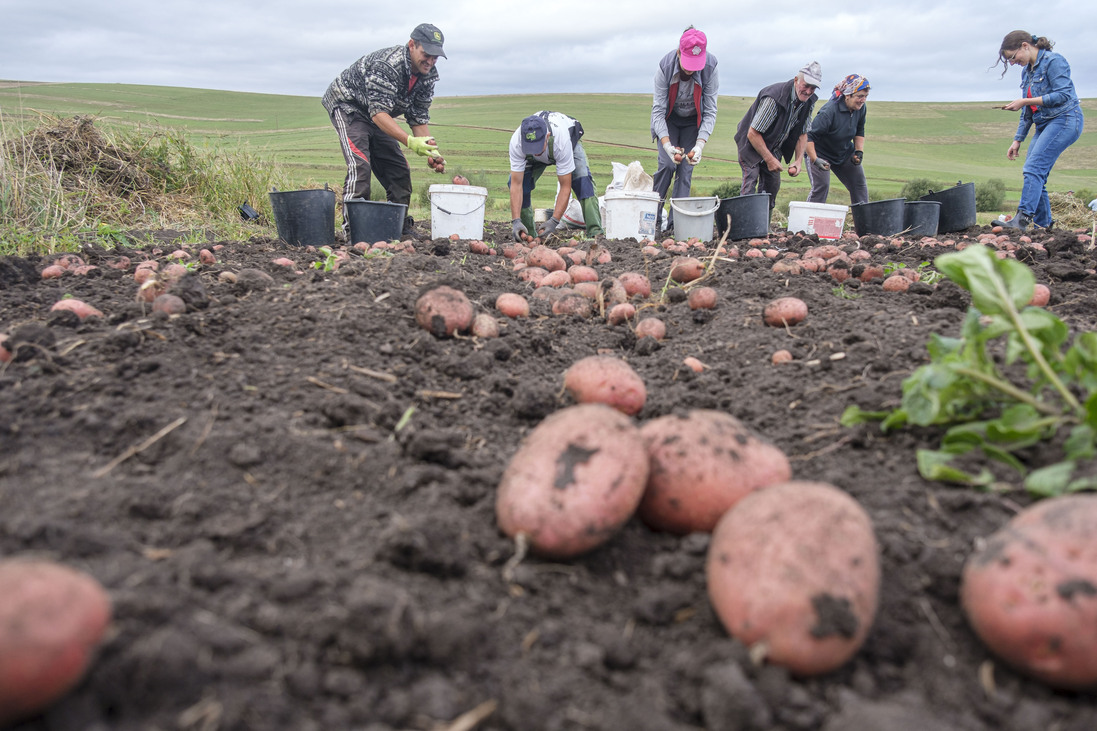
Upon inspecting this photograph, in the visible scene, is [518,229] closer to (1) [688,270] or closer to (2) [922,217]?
(1) [688,270]

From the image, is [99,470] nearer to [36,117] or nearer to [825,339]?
[825,339]

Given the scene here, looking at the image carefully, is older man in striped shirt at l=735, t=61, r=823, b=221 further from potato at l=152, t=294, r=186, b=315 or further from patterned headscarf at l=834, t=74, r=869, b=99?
potato at l=152, t=294, r=186, b=315

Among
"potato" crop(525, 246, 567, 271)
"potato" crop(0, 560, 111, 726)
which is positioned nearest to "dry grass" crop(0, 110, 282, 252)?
"potato" crop(525, 246, 567, 271)

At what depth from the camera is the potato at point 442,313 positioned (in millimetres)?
3281

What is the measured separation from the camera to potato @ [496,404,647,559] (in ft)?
5.34

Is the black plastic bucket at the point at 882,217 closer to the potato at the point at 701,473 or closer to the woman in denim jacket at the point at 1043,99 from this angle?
the woman in denim jacket at the point at 1043,99

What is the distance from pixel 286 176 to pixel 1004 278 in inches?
393

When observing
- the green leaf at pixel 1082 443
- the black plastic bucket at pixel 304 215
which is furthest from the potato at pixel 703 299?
the black plastic bucket at pixel 304 215

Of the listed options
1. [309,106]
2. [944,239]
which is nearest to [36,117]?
[944,239]

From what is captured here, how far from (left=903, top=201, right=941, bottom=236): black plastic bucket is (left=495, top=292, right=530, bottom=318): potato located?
6.39 metres

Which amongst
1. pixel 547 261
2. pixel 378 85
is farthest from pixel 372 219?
pixel 547 261

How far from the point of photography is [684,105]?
848 cm

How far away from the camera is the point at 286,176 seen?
9.86 m

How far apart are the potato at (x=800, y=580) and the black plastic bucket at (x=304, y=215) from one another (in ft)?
19.5
